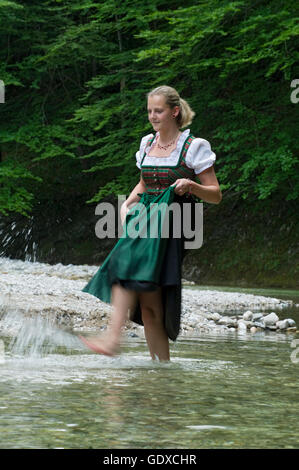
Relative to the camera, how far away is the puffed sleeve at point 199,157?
487cm

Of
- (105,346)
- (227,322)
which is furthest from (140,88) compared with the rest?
(105,346)

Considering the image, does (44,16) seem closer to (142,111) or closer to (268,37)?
(142,111)

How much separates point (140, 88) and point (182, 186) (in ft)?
61.2

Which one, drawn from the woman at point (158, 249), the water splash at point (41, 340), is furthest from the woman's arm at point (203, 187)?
the water splash at point (41, 340)

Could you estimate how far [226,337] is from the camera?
7.69 metres

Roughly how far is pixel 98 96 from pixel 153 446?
24323mm

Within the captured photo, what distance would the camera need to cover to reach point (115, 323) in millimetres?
4684

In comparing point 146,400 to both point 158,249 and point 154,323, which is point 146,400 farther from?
point 154,323

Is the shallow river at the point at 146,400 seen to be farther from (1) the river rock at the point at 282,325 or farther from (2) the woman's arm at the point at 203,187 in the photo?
(1) the river rock at the point at 282,325

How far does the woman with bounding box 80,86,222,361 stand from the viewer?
4719mm

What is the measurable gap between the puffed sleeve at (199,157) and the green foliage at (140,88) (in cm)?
1099
